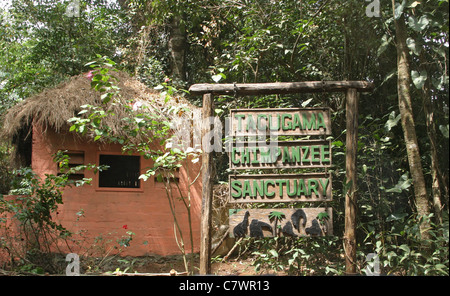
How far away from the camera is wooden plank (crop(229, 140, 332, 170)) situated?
4.48 metres

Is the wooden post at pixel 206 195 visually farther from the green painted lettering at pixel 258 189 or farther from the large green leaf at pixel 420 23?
the large green leaf at pixel 420 23

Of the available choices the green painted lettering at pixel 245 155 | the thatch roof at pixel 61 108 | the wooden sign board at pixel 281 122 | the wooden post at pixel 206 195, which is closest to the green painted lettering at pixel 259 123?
the wooden sign board at pixel 281 122

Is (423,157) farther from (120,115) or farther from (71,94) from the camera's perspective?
(71,94)

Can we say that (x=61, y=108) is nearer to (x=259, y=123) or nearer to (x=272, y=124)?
(x=259, y=123)

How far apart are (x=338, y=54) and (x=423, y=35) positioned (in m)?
1.87

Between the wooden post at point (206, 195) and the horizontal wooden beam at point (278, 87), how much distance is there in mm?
101

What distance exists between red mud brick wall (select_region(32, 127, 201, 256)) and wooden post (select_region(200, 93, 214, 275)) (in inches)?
82.1

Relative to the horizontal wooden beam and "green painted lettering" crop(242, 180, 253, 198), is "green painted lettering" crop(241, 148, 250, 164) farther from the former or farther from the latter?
the horizontal wooden beam

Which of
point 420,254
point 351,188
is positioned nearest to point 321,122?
point 351,188

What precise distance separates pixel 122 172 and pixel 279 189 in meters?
3.41

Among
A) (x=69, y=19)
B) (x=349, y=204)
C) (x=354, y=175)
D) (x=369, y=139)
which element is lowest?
(x=349, y=204)

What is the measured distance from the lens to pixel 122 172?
7.02 metres
